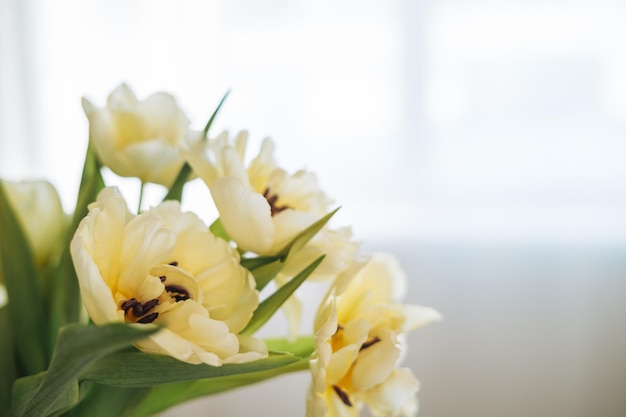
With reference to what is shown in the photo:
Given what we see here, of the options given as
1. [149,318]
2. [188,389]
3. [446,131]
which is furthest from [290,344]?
[446,131]

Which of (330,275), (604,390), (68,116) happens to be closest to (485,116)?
(604,390)

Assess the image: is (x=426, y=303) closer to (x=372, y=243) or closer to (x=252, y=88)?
Result: (x=372, y=243)

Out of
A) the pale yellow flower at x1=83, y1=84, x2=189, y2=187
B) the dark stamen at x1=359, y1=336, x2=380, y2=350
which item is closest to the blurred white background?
the pale yellow flower at x1=83, y1=84, x2=189, y2=187

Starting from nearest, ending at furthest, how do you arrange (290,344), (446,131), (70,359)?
(70,359), (290,344), (446,131)

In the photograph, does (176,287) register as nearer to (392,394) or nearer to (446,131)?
(392,394)

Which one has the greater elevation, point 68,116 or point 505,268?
point 68,116

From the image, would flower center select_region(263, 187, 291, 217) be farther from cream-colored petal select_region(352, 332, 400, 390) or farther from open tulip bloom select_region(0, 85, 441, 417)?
cream-colored petal select_region(352, 332, 400, 390)

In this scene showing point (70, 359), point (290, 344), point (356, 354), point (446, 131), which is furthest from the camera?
point (446, 131)
